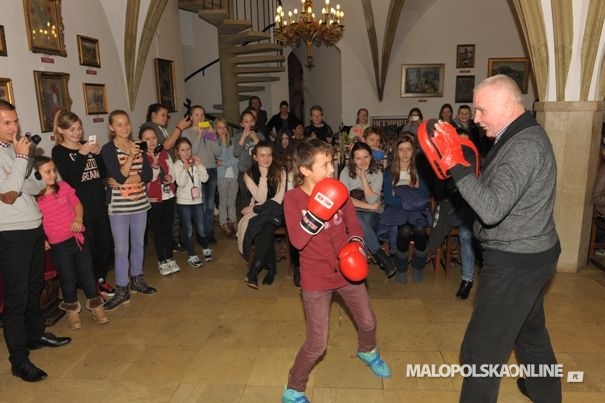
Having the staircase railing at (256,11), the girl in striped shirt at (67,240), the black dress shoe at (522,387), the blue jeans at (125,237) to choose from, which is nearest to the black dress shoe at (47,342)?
the girl in striped shirt at (67,240)

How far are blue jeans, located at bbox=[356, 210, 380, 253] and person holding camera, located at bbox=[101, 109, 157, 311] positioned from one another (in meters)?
2.15

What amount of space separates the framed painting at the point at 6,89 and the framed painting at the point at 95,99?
134 centimetres

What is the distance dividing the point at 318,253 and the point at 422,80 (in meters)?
9.59

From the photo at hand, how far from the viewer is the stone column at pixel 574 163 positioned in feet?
15.4

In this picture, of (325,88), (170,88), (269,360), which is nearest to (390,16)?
(325,88)

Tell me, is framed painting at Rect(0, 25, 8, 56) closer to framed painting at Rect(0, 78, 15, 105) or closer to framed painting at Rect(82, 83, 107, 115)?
framed painting at Rect(0, 78, 15, 105)

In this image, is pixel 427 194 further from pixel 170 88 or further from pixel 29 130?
pixel 170 88

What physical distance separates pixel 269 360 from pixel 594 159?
4.10m

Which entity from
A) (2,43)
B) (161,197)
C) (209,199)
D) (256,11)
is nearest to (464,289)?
(161,197)

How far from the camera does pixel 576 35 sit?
451 centimetres

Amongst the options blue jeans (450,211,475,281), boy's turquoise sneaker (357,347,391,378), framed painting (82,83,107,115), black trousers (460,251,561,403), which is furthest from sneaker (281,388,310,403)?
framed painting (82,83,107,115)

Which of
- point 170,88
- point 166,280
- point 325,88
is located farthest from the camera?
point 325,88

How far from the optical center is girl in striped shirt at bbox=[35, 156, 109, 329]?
3.51m

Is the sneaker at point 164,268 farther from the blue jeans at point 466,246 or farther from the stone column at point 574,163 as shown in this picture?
the stone column at point 574,163
